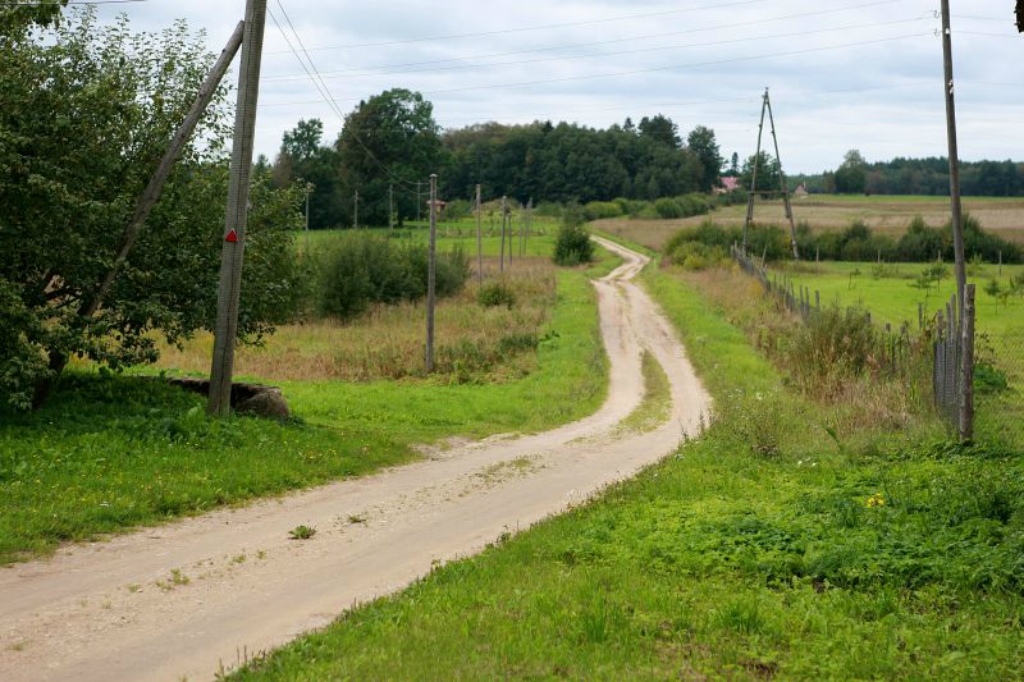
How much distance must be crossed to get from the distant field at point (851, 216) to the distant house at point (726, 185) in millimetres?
14084

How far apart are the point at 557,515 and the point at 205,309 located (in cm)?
770

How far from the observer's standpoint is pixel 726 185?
15725 cm

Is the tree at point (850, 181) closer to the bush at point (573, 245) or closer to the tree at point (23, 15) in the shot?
the bush at point (573, 245)

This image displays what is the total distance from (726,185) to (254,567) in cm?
15483

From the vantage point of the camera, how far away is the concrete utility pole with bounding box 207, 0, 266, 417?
48.2 feet

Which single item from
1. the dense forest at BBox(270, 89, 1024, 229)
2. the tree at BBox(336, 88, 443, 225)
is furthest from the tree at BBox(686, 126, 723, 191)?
the tree at BBox(336, 88, 443, 225)

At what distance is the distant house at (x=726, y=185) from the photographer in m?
141

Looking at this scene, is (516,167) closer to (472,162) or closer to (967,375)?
(472,162)

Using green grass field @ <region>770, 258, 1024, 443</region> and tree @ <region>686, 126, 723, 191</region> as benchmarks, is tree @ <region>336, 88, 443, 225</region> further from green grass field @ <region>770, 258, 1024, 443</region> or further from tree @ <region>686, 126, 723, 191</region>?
tree @ <region>686, 126, 723, 191</region>

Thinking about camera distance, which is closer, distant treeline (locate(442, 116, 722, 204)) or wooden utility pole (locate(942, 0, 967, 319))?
wooden utility pole (locate(942, 0, 967, 319))

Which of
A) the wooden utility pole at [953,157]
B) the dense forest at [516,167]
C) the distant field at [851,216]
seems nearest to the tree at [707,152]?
the dense forest at [516,167]

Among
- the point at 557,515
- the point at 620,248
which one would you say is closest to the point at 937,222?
the point at 620,248

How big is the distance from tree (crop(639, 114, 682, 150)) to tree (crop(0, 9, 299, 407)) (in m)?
142

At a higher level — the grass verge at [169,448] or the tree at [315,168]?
the tree at [315,168]
